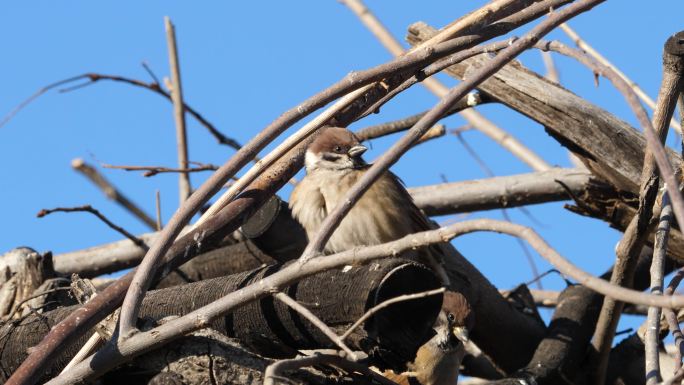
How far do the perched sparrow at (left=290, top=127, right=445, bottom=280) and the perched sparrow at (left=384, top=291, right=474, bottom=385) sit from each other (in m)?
0.38

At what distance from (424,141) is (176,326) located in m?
2.83

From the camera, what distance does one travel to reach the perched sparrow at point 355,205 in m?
4.67

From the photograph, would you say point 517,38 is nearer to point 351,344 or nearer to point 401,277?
point 401,277

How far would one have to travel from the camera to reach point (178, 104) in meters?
5.50

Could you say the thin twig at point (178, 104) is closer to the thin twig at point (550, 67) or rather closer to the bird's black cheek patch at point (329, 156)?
the bird's black cheek patch at point (329, 156)

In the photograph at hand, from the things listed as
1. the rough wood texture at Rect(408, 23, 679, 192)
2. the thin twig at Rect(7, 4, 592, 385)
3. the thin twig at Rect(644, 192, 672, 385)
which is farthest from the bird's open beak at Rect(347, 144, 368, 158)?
the thin twig at Rect(644, 192, 672, 385)

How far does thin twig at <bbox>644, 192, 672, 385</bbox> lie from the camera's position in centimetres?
262

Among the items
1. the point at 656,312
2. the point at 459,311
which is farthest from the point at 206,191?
the point at 459,311

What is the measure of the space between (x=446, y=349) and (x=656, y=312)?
243cm

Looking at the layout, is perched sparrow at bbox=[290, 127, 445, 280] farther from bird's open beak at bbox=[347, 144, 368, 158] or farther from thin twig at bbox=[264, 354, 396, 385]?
thin twig at bbox=[264, 354, 396, 385]

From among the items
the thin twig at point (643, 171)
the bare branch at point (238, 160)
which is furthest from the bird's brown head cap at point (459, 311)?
the bare branch at point (238, 160)

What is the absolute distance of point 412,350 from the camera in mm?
3301

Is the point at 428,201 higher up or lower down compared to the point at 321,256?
higher up

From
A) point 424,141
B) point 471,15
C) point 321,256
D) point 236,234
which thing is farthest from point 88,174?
point 321,256
